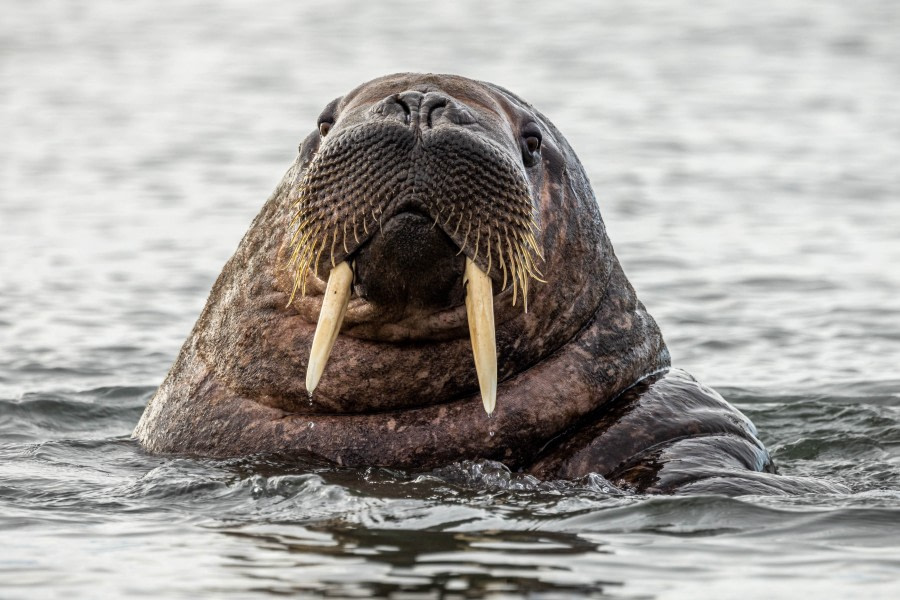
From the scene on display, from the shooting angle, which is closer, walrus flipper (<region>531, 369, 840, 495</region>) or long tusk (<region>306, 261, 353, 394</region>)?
long tusk (<region>306, 261, 353, 394</region>)

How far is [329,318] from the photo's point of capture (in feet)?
21.2

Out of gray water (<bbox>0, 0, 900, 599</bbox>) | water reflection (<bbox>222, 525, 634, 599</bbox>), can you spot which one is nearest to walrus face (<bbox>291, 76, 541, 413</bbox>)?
water reflection (<bbox>222, 525, 634, 599</bbox>)

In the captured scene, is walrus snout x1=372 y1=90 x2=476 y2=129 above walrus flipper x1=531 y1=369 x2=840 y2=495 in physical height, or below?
above

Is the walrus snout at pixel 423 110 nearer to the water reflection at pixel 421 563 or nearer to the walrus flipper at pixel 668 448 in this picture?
the walrus flipper at pixel 668 448

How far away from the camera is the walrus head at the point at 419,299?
6.49 meters

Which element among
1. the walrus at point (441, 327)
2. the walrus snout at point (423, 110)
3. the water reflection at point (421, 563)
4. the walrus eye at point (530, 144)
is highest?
the walrus snout at point (423, 110)

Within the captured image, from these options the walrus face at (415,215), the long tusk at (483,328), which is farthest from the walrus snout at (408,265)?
the long tusk at (483,328)

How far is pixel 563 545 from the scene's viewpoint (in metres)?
6.08

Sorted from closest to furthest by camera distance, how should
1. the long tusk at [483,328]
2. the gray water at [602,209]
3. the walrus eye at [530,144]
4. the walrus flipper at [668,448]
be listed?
the gray water at [602,209]
the long tusk at [483,328]
the walrus flipper at [668,448]
the walrus eye at [530,144]

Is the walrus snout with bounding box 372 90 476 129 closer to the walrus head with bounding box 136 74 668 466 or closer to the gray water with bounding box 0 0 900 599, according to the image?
the walrus head with bounding box 136 74 668 466

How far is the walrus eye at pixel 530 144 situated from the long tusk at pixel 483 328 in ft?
3.44

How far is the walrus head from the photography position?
21.3 feet

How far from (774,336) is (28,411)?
589 cm

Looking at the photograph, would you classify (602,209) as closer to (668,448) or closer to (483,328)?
(668,448)
